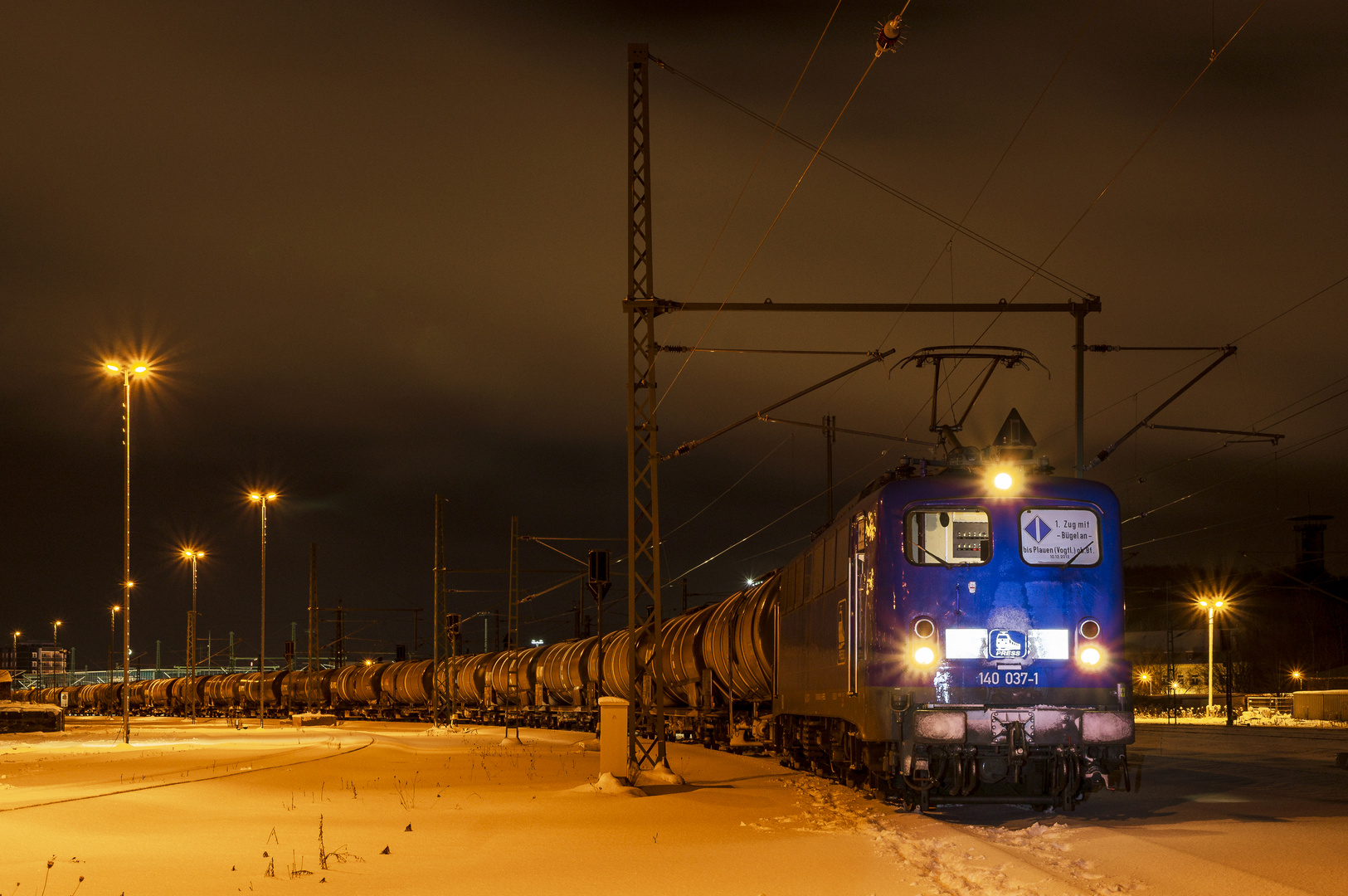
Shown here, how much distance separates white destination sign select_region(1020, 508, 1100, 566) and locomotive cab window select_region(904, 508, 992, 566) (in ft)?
1.37

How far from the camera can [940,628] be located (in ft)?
44.1

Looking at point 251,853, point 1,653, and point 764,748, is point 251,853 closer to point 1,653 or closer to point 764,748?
point 764,748

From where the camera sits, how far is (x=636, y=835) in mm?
12938

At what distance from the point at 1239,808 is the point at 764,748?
1498 centimetres

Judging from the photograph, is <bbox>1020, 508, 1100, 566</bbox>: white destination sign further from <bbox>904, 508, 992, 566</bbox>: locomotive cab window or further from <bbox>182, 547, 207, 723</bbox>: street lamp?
<bbox>182, 547, 207, 723</bbox>: street lamp

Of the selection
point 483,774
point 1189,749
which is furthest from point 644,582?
point 1189,749

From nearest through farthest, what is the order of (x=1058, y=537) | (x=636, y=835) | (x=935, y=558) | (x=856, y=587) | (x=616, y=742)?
(x=636, y=835)
(x=935, y=558)
(x=1058, y=537)
(x=856, y=587)
(x=616, y=742)

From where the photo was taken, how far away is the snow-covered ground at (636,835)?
9750mm

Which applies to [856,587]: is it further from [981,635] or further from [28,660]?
[28,660]

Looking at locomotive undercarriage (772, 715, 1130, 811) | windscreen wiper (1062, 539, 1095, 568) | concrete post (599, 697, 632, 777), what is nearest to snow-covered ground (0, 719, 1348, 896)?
locomotive undercarriage (772, 715, 1130, 811)

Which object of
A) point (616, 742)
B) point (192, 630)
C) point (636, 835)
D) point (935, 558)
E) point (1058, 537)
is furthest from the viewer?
point (192, 630)

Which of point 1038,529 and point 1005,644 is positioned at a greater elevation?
point 1038,529

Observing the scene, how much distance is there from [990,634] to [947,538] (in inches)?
43.5

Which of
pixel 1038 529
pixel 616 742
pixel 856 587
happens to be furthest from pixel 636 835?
pixel 616 742
